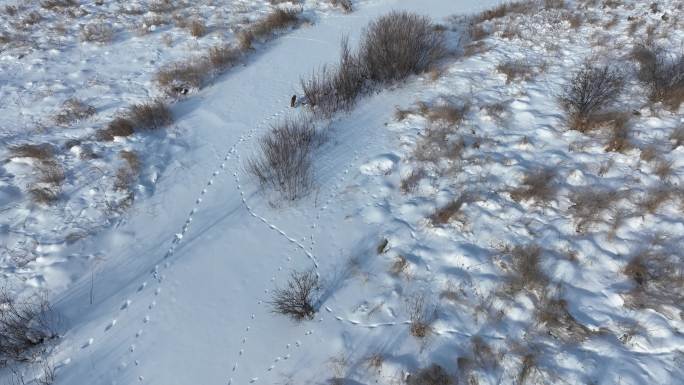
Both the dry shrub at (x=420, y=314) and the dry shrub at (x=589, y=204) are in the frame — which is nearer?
the dry shrub at (x=420, y=314)

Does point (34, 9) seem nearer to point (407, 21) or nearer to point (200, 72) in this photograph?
point (200, 72)

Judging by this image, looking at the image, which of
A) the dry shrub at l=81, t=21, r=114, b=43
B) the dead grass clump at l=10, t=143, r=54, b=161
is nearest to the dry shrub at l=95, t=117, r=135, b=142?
the dead grass clump at l=10, t=143, r=54, b=161

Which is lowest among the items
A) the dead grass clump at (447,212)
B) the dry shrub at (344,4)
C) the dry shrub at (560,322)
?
the dry shrub at (560,322)

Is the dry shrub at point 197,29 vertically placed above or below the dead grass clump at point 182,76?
above

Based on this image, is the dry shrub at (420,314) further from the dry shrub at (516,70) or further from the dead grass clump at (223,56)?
the dead grass clump at (223,56)

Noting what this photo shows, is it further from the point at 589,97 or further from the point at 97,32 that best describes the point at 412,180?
the point at 97,32

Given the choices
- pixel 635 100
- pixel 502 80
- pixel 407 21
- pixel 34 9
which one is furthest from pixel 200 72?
pixel 635 100

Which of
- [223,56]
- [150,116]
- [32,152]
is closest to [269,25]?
[223,56]

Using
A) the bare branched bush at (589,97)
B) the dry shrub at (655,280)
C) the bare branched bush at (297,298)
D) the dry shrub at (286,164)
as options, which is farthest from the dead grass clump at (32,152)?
the bare branched bush at (589,97)
